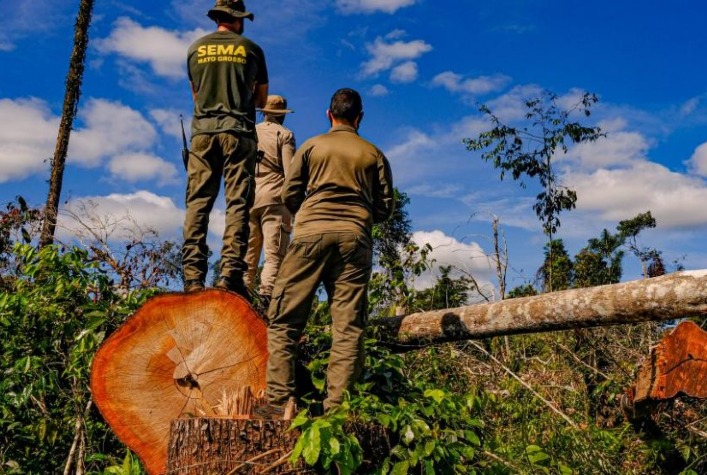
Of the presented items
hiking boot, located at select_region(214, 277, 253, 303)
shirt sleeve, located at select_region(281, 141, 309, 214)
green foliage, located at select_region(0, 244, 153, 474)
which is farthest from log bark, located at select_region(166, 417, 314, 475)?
green foliage, located at select_region(0, 244, 153, 474)

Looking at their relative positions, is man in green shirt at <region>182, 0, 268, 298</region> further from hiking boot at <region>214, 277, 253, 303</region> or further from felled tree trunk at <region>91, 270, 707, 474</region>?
felled tree trunk at <region>91, 270, 707, 474</region>

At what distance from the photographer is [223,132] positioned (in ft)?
17.6

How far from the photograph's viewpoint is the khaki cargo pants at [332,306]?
14.0ft

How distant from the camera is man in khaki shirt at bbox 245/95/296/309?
6.32 meters

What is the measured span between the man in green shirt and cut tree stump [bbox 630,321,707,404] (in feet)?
10.7

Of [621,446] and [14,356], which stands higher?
[14,356]

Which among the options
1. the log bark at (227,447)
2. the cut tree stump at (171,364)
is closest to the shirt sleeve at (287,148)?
the cut tree stump at (171,364)

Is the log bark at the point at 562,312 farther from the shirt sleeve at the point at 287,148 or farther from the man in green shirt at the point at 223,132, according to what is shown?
the shirt sleeve at the point at 287,148

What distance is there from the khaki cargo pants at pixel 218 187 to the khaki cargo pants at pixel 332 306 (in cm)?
94

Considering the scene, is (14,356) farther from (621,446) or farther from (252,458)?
(621,446)

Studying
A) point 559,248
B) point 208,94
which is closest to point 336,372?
point 208,94

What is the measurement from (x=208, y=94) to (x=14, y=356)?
9.27 ft

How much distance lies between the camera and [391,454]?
163 inches

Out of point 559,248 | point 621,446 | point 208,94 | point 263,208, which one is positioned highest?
point 559,248
